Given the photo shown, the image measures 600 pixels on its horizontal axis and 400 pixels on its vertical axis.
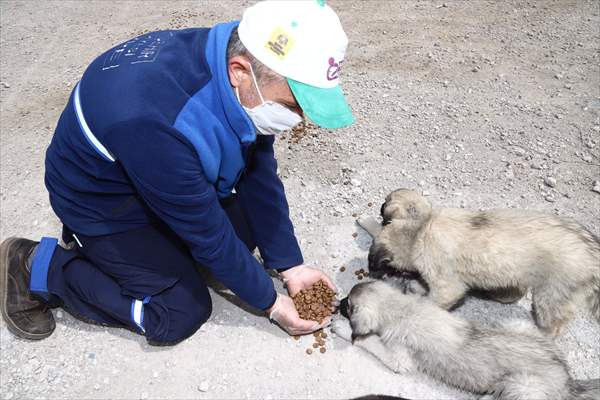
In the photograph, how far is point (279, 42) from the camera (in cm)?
233

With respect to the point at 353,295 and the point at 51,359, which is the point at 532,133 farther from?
the point at 51,359

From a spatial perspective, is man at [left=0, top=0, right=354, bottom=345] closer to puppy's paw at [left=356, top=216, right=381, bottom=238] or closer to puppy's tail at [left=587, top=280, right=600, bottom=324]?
puppy's paw at [left=356, top=216, right=381, bottom=238]

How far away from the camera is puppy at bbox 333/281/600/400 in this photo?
303 cm

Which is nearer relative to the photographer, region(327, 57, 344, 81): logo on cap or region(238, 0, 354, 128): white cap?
region(238, 0, 354, 128): white cap

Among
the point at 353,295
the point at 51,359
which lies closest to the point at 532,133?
the point at 353,295

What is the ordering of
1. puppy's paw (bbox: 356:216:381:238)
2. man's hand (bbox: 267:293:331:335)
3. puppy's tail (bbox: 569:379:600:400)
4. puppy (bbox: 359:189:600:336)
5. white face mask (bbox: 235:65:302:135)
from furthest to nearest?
puppy's paw (bbox: 356:216:381:238), man's hand (bbox: 267:293:331:335), puppy (bbox: 359:189:600:336), puppy's tail (bbox: 569:379:600:400), white face mask (bbox: 235:65:302:135)

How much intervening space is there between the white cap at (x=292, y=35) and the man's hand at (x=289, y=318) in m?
1.73

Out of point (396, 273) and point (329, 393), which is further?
point (396, 273)

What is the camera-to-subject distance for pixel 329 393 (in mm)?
3410

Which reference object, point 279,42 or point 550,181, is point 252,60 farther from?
point 550,181

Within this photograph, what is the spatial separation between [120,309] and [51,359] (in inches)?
28.8

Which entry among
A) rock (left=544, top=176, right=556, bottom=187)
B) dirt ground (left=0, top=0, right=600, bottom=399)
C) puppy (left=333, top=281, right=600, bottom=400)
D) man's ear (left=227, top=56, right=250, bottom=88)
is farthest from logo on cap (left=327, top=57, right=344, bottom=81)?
rock (left=544, top=176, right=556, bottom=187)

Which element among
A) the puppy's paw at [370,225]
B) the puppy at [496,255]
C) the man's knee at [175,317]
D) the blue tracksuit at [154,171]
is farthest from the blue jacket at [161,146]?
the puppy's paw at [370,225]

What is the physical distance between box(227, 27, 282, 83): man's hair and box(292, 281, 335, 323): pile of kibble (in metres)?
1.83
